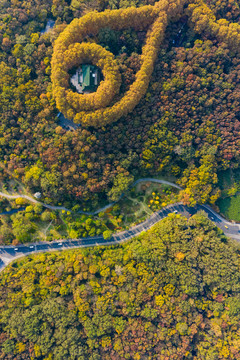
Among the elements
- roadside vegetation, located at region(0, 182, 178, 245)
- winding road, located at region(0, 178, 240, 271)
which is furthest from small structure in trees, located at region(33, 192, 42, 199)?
winding road, located at region(0, 178, 240, 271)

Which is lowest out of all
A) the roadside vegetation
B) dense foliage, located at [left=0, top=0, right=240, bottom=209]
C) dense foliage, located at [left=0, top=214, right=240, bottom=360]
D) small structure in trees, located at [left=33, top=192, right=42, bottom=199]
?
dense foliage, located at [left=0, top=214, right=240, bottom=360]

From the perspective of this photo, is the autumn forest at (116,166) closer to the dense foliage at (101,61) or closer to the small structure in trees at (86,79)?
the dense foliage at (101,61)

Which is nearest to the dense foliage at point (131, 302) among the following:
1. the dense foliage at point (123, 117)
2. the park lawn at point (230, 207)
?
the park lawn at point (230, 207)

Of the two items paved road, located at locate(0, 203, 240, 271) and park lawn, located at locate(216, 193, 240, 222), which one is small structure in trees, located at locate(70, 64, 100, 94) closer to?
paved road, located at locate(0, 203, 240, 271)

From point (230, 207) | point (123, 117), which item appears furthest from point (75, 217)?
point (230, 207)

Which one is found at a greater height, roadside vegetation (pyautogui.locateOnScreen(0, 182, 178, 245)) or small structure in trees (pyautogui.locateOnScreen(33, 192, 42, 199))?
small structure in trees (pyautogui.locateOnScreen(33, 192, 42, 199))

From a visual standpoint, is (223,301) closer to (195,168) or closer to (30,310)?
(195,168)
